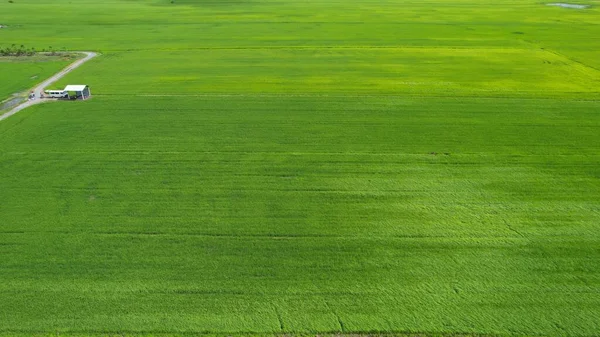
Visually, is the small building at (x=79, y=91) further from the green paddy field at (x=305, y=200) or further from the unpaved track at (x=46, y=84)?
the unpaved track at (x=46, y=84)

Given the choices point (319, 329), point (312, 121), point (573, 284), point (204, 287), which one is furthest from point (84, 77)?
point (573, 284)

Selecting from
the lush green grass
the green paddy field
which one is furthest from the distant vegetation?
the green paddy field

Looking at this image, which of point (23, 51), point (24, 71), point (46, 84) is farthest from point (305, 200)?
point (23, 51)

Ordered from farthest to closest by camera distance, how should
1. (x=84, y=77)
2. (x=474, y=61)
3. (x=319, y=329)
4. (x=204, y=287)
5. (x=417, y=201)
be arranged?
(x=474, y=61) < (x=84, y=77) < (x=417, y=201) < (x=204, y=287) < (x=319, y=329)

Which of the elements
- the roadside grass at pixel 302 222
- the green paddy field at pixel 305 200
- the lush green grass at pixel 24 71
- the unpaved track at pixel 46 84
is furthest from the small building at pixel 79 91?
the lush green grass at pixel 24 71

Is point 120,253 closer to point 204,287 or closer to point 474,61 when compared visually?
point 204,287

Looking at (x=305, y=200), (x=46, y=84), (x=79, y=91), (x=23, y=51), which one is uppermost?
(x=23, y=51)

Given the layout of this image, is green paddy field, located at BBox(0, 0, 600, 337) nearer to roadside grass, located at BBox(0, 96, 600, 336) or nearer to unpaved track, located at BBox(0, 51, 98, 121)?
roadside grass, located at BBox(0, 96, 600, 336)

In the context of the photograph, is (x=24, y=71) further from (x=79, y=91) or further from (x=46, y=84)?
(x=79, y=91)
